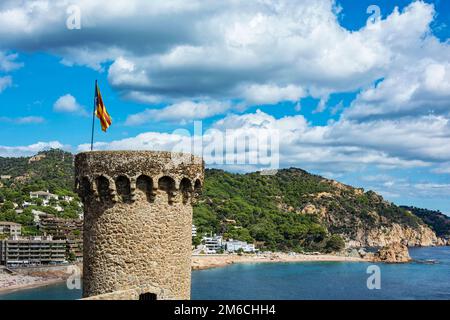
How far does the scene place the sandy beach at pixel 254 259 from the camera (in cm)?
13075

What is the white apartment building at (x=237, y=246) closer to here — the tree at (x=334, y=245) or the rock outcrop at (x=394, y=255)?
the tree at (x=334, y=245)

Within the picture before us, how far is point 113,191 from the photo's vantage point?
11711 mm

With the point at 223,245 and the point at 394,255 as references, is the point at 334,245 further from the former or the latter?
the point at 223,245

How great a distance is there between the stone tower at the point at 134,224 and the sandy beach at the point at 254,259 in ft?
373

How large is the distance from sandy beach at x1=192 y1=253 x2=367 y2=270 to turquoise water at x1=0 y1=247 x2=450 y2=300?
4.17 meters

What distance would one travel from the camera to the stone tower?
11.7 meters

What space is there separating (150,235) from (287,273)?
110923mm

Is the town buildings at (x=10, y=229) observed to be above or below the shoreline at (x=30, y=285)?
above

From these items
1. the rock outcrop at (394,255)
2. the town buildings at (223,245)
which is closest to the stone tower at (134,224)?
the town buildings at (223,245)

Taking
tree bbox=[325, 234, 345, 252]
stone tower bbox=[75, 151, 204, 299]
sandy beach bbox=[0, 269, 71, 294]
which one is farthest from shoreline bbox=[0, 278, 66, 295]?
tree bbox=[325, 234, 345, 252]

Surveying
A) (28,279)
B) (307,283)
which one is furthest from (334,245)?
(28,279)
